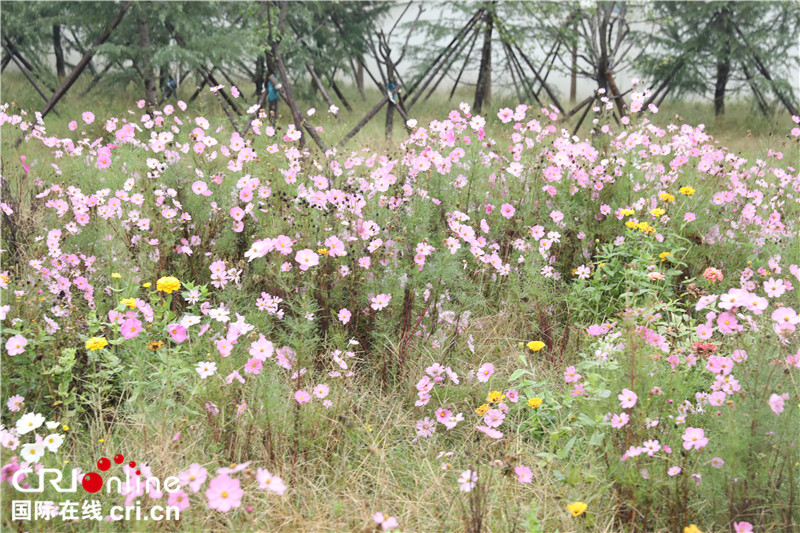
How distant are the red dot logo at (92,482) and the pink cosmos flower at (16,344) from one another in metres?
0.57

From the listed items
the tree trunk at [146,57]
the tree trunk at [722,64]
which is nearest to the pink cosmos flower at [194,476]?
the tree trunk at [146,57]

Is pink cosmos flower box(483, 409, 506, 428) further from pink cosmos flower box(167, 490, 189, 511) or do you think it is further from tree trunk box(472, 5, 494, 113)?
tree trunk box(472, 5, 494, 113)

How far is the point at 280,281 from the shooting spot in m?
2.68

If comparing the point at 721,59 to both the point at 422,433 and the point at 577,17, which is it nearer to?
the point at 577,17

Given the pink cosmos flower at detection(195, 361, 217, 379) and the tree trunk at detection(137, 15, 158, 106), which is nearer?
the pink cosmos flower at detection(195, 361, 217, 379)

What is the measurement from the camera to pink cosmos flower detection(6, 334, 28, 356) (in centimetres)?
215

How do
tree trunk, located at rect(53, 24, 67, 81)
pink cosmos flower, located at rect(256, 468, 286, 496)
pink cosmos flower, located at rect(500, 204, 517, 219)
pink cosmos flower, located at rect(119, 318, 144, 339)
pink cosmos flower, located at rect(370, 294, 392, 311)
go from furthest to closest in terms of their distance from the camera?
tree trunk, located at rect(53, 24, 67, 81), pink cosmos flower, located at rect(500, 204, 517, 219), pink cosmos flower, located at rect(370, 294, 392, 311), pink cosmos flower, located at rect(119, 318, 144, 339), pink cosmos flower, located at rect(256, 468, 286, 496)

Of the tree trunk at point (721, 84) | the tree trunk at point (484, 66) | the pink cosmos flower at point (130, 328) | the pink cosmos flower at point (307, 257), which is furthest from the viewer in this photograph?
the tree trunk at point (721, 84)

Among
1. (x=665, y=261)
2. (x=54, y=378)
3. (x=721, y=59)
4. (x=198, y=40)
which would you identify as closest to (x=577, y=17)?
(x=721, y=59)

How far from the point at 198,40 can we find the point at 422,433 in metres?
6.22

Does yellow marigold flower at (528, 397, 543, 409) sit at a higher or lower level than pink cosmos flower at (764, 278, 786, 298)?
lower

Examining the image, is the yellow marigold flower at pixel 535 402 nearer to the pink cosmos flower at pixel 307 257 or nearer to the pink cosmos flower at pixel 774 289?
the pink cosmos flower at pixel 774 289

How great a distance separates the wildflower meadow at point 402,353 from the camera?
181 centimetres

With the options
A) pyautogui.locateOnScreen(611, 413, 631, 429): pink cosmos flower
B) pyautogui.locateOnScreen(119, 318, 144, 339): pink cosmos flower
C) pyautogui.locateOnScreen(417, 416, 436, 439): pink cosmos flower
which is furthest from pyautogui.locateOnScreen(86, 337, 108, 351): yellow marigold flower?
pyautogui.locateOnScreen(611, 413, 631, 429): pink cosmos flower
